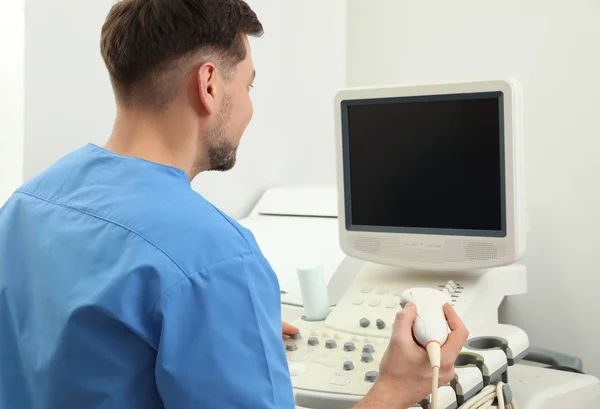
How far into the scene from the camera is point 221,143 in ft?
3.26

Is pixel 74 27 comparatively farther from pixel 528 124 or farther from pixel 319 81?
pixel 528 124

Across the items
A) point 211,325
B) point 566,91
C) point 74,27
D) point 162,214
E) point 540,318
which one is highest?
point 74,27

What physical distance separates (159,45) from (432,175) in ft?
2.41

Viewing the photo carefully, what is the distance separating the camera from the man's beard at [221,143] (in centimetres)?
97

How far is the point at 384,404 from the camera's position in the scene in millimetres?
996

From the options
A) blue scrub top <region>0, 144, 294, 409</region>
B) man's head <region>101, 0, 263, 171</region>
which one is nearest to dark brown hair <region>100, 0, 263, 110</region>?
man's head <region>101, 0, 263, 171</region>

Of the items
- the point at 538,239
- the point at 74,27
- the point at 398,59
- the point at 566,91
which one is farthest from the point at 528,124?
the point at 74,27

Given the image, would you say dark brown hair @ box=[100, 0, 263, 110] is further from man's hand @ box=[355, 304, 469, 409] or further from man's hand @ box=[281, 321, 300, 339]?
man's hand @ box=[281, 321, 300, 339]

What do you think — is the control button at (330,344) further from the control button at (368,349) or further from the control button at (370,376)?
the control button at (370,376)

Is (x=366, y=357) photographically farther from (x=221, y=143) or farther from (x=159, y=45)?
(x=159, y=45)

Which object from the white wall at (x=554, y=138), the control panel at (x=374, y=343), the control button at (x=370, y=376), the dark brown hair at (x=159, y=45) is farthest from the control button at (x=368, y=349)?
the white wall at (x=554, y=138)

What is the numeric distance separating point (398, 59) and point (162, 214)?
1.62 meters

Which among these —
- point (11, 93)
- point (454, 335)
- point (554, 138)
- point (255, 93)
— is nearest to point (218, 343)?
point (454, 335)

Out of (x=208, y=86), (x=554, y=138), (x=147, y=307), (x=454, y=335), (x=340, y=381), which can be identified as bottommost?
(x=340, y=381)
